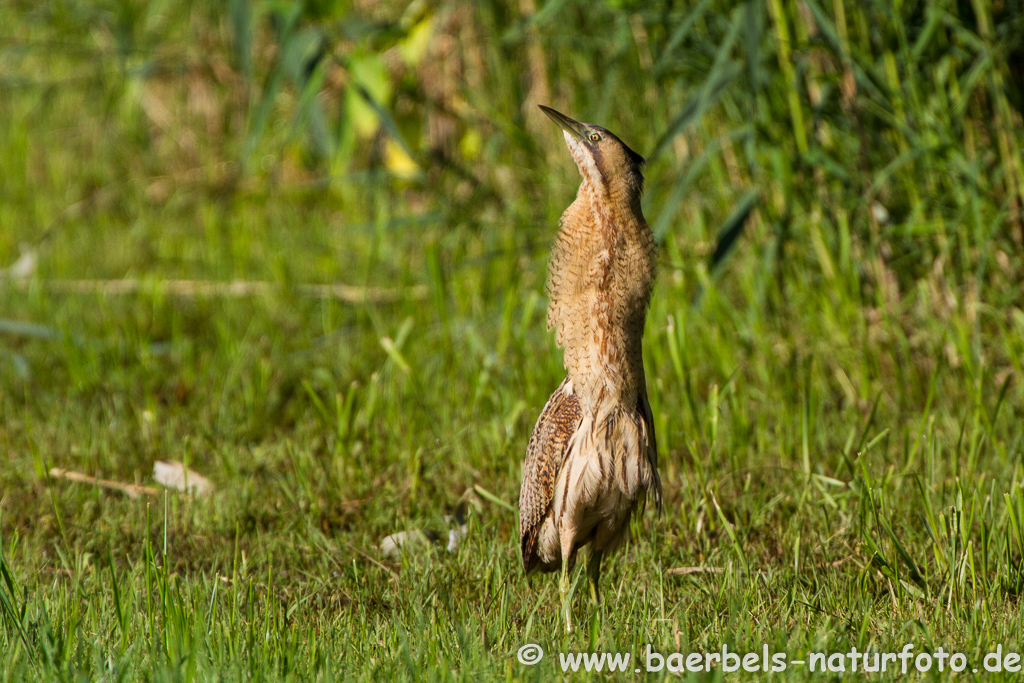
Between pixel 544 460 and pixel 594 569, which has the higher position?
pixel 544 460

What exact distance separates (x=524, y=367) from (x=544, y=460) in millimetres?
1474

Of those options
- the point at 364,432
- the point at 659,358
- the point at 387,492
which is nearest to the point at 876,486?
the point at 659,358

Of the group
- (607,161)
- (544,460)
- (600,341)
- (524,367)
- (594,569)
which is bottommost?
(594,569)

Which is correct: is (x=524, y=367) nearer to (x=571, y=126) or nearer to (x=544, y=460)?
(x=544, y=460)

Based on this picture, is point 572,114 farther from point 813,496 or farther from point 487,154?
point 813,496

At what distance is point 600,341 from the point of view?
288 centimetres

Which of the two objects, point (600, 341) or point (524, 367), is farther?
point (524, 367)

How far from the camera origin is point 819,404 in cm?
415

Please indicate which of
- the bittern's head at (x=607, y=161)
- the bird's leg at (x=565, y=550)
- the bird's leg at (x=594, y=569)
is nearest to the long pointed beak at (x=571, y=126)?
the bittern's head at (x=607, y=161)
